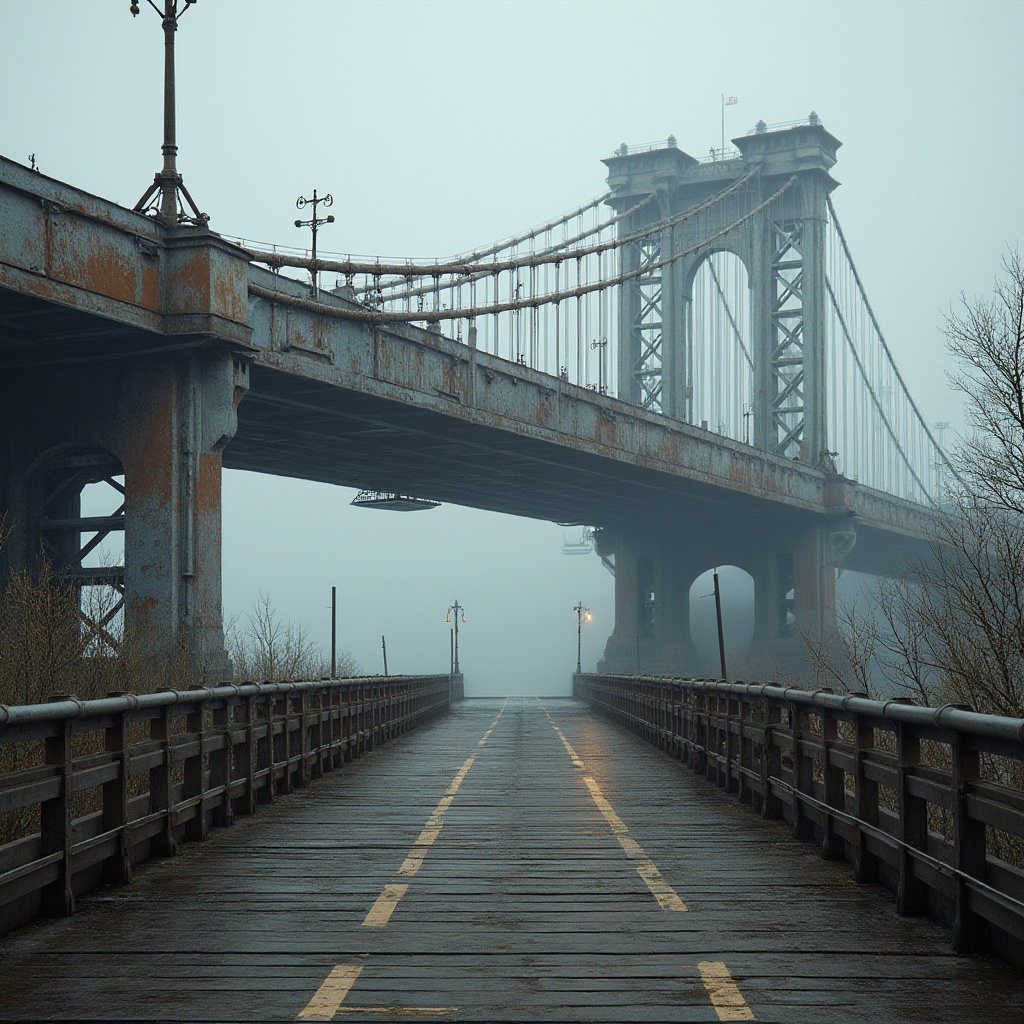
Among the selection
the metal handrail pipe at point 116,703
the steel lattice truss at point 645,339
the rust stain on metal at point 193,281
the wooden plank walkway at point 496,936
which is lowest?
the wooden plank walkway at point 496,936

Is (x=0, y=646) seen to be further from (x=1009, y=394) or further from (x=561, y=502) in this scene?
(x=561, y=502)

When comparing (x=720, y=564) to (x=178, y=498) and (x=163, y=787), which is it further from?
(x=163, y=787)

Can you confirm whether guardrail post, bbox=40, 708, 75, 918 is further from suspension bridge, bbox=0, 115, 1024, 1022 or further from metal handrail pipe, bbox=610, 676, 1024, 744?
metal handrail pipe, bbox=610, 676, 1024, 744

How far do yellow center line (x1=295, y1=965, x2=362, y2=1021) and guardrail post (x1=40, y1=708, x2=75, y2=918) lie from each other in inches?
83.0

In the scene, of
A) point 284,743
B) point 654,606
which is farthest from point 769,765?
point 654,606

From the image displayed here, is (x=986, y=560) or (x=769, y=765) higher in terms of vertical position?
(x=986, y=560)

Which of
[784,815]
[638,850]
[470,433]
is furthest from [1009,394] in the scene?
[470,433]

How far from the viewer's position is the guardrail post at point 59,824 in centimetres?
782

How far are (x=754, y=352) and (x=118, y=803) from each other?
260 feet

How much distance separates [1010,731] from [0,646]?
15101mm

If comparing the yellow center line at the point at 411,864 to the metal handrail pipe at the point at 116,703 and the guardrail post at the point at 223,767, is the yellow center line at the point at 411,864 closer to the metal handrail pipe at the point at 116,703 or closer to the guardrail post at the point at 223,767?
the guardrail post at the point at 223,767

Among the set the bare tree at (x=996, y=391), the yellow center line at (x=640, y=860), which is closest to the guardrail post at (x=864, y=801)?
the yellow center line at (x=640, y=860)

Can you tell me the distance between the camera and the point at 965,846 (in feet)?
22.4

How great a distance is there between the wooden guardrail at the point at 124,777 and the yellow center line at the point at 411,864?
173 cm
